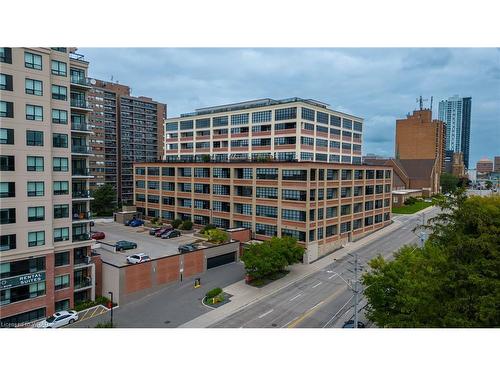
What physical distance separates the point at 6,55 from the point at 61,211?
1362 cm

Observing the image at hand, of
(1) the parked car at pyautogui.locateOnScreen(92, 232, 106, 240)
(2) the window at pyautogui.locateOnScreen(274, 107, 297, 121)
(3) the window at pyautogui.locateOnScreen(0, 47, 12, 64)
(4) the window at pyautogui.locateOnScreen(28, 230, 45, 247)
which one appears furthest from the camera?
(2) the window at pyautogui.locateOnScreen(274, 107, 297, 121)

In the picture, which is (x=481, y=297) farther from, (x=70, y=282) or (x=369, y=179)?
(x=369, y=179)

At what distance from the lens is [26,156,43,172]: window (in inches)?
1103

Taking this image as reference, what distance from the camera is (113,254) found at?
134ft

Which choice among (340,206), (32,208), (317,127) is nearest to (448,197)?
(32,208)

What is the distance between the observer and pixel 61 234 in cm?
3084

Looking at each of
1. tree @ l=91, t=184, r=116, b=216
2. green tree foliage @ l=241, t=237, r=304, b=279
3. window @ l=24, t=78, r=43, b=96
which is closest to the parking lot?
green tree foliage @ l=241, t=237, r=304, b=279

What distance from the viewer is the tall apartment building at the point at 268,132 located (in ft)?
184

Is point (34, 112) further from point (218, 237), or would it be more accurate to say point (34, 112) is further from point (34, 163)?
point (218, 237)

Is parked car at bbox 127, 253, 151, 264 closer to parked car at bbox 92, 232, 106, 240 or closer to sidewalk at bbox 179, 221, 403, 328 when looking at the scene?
sidewalk at bbox 179, 221, 403, 328

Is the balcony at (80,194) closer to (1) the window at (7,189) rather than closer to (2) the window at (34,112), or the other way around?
(1) the window at (7,189)

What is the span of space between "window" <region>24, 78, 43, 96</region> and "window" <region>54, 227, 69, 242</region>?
1209 cm

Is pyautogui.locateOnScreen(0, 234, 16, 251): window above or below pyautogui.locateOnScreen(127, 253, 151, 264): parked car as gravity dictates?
above

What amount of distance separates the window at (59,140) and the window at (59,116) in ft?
3.89
